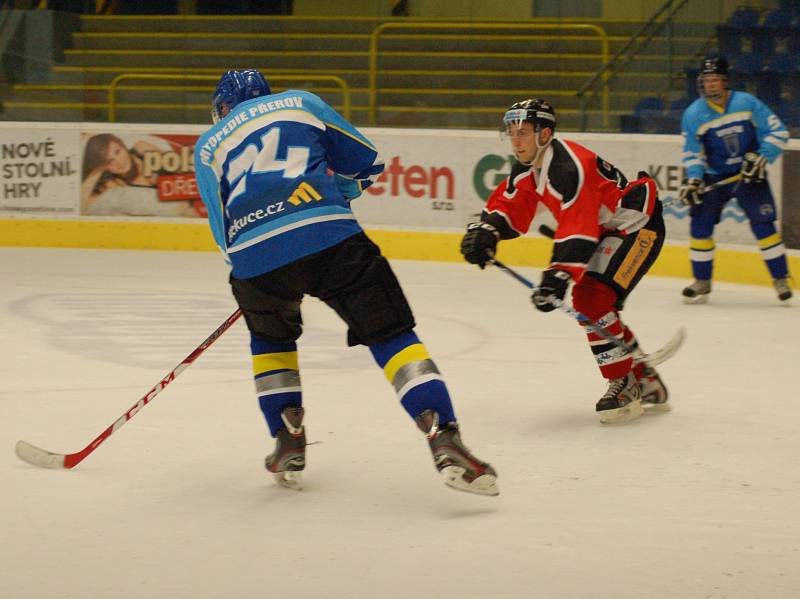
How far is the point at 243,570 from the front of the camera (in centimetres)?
258

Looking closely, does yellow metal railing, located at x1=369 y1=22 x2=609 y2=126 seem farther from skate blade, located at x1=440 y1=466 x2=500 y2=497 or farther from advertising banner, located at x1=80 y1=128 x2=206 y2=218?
skate blade, located at x1=440 y1=466 x2=500 y2=497

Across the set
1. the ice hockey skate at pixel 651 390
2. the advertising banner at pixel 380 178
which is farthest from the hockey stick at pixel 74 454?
the advertising banner at pixel 380 178

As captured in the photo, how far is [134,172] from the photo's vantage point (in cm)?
918

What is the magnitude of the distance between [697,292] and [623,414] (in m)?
2.87

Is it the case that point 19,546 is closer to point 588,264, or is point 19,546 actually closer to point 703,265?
point 588,264

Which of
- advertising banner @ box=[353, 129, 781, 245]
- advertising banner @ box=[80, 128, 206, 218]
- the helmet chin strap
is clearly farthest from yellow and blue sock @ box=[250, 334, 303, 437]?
advertising banner @ box=[80, 128, 206, 218]

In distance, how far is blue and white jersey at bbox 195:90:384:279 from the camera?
119 inches

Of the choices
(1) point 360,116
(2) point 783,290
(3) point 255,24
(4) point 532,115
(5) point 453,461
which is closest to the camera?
(5) point 453,461

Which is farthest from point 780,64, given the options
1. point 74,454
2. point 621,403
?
point 74,454

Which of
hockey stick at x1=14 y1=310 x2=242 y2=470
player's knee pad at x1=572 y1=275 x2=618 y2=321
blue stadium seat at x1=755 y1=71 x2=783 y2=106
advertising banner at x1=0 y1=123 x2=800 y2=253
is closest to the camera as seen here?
hockey stick at x1=14 y1=310 x2=242 y2=470

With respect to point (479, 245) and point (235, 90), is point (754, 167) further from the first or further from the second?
point (235, 90)

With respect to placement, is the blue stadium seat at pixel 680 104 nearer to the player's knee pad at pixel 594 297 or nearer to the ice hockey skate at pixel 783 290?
the ice hockey skate at pixel 783 290

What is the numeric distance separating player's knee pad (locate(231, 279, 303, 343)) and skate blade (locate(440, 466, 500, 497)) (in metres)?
0.53

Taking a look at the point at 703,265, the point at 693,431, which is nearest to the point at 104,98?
the point at 703,265
